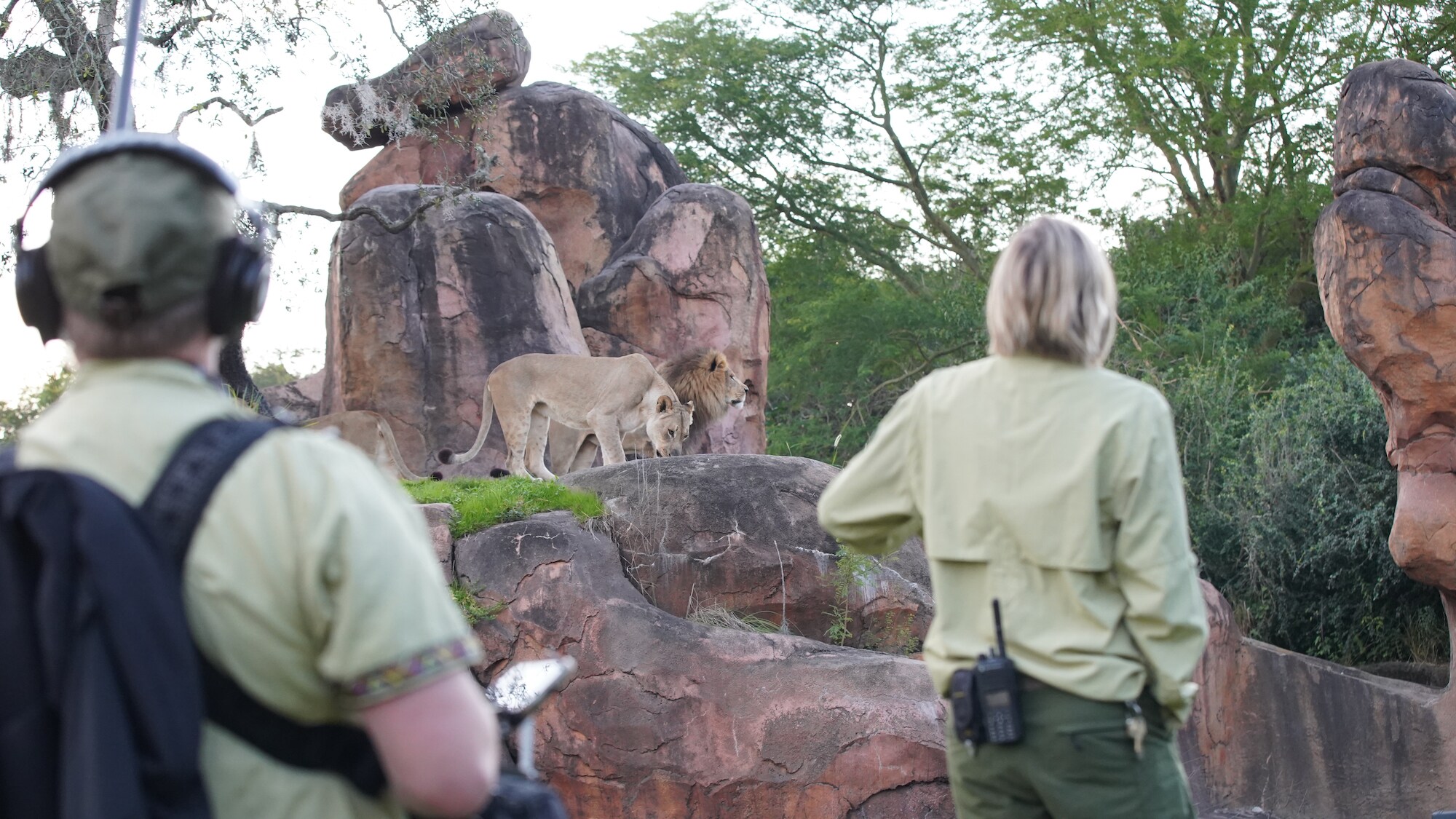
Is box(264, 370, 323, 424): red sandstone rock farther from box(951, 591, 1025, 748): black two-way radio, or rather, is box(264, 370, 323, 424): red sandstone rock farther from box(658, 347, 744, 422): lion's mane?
box(951, 591, 1025, 748): black two-way radio

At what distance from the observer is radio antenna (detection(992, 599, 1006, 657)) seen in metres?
2.74

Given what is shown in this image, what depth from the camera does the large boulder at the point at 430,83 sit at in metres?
12.3

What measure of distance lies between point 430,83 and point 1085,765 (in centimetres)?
1090

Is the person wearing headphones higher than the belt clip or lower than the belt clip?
higher

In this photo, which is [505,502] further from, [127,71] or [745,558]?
[127,71]

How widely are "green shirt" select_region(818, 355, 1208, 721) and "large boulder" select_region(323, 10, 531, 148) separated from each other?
Answer: 10.1 metres

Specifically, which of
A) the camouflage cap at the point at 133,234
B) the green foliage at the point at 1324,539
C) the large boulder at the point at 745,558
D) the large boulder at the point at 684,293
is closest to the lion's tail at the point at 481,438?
the large boulder at the point at 684,293

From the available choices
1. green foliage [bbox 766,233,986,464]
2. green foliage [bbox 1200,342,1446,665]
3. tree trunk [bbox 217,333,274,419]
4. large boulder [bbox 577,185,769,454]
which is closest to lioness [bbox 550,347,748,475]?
large boulder [bbox 577,185,769,454]

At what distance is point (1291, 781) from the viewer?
27.6 ft

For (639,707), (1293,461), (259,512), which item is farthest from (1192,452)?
(259,512)

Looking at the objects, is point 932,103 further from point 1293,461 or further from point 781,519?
point 781,519

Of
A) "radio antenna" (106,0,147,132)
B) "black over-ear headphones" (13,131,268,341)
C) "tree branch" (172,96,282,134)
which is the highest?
"tree branch" (172,96,282,134)

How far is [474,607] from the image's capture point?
23.8 feet

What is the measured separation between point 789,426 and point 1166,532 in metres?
18.1
